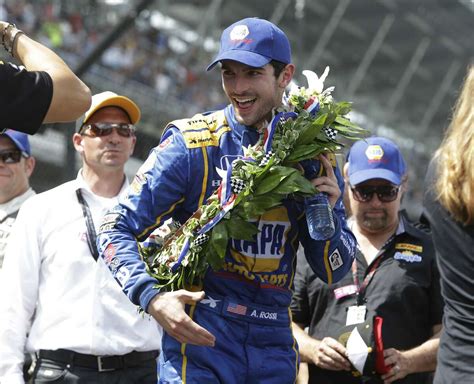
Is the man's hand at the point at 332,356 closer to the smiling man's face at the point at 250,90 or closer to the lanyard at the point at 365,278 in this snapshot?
the lanyard at the point at 365,278

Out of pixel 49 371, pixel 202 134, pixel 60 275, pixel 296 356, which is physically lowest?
pixel 49 371

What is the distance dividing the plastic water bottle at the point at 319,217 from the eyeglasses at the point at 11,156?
9.86 ft

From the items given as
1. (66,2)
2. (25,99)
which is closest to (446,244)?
(25,99)

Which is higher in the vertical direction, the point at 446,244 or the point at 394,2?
the point at 394,2

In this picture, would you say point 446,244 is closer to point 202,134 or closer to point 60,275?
point 202,134

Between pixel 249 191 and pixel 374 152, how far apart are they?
5.83ft

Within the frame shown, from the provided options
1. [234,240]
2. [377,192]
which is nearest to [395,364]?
[377,192]

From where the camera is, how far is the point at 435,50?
86.6 ft

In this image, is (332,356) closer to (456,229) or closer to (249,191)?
(249,191)

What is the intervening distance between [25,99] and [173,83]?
13.8 m

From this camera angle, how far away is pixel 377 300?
5.13m

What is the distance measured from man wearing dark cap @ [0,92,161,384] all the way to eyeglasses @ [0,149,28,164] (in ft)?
2.84

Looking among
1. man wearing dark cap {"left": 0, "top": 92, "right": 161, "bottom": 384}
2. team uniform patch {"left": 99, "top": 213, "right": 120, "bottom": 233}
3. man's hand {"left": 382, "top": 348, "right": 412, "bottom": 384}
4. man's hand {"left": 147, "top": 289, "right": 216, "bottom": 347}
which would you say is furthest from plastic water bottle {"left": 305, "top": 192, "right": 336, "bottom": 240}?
man wearing dark cap {"left": 0, "top": 92, "right": 161, "bottom": 384}

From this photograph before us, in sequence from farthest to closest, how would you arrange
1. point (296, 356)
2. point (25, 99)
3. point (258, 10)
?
1. point (258, 10)
2. point (296, 356)
3. point (25, 99)
